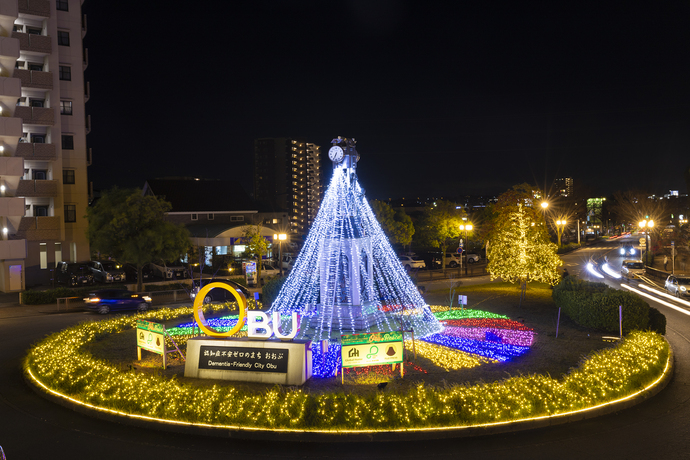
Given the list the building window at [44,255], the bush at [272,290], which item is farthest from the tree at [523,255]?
the building window at [44,255]

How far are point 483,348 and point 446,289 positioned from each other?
14.0 m

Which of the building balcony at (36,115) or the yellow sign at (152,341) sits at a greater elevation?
the building balcony at (36,115)

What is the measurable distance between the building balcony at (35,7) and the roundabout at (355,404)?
34.0 metres

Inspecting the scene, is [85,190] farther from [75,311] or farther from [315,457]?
[315,457]

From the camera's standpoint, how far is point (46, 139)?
36.8 m

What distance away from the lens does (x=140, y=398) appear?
10.3 metres

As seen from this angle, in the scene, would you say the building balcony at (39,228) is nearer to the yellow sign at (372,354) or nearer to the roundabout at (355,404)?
the roundabout at (355,404)

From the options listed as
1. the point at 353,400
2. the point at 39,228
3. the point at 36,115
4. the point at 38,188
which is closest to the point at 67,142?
the point at 36,115

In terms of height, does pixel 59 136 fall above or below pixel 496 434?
above

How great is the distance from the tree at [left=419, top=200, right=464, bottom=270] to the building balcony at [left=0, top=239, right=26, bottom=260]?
4058cm

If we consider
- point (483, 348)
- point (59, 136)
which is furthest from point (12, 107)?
point (483, 348)

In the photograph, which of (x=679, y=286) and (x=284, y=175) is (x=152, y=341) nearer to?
(x=679, y=286)

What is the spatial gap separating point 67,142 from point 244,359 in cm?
3398

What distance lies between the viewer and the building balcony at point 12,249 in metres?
30.2
